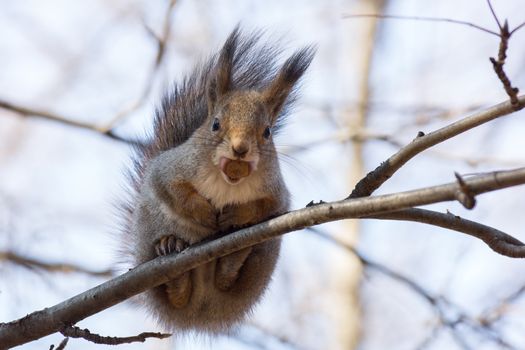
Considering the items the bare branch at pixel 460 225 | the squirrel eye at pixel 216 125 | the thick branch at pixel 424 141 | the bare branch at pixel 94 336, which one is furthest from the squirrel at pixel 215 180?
the bare branch at pixel 460 225

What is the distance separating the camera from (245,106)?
319cm

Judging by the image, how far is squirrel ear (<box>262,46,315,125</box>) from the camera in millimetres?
3340

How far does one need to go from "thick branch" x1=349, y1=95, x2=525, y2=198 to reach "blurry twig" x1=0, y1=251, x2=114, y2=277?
8.06ft

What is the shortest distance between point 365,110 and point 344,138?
4.43ft

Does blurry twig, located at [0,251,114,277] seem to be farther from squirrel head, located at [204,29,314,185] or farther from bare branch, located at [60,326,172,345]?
bare branch, located at [60,326,172,345]

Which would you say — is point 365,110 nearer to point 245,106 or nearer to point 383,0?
point 383,0

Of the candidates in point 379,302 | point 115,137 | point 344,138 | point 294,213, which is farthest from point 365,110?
point 294,213

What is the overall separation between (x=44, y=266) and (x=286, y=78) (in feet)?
6.71

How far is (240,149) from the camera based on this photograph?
113 inches

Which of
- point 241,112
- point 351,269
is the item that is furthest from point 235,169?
point 351,269

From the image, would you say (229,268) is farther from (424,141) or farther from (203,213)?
(424,141)

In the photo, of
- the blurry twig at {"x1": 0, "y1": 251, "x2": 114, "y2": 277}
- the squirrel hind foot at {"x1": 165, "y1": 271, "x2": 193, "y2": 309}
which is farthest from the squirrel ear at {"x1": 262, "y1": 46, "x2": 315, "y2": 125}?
the blurry twig at {"x1": 0, "y1": 251, "x2": 114, "y2": 277}

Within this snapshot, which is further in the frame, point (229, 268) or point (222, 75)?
point (222, 75)

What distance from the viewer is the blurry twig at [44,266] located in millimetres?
4402
